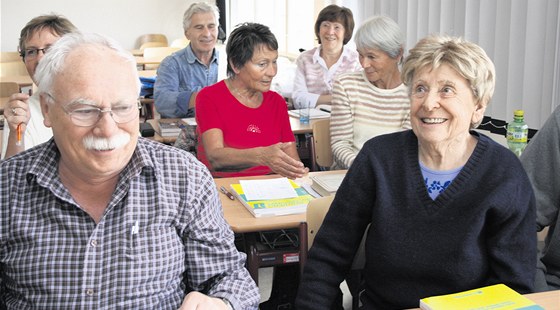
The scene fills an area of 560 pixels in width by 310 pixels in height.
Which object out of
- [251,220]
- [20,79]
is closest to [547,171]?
[251,220]

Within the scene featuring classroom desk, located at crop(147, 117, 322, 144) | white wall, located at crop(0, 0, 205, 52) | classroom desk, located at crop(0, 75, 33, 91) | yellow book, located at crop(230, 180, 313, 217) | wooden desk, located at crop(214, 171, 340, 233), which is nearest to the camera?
wooden desk, located at crop(214, 171, 340, 233)

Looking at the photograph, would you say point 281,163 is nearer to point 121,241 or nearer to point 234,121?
point 234,121

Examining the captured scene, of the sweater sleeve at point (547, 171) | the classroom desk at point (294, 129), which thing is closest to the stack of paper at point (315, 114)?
the classroom desk at point (294, 129)

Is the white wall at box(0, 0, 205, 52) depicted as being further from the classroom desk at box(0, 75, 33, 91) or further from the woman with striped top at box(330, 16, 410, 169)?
the woman with striped top at box(330, 16, 410, 169)

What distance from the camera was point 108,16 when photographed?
10.3 metres

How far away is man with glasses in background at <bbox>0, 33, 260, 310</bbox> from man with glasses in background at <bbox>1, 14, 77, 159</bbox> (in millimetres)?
1119

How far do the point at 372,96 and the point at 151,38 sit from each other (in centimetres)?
767

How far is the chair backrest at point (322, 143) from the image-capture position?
11.4 ft

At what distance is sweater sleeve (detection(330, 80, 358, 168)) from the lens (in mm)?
3344

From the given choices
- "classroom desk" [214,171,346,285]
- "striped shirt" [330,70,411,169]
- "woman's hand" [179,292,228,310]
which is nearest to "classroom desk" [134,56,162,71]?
"striped shirt" [330,70,411,169]

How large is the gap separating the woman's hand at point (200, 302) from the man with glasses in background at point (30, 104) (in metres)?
1.49

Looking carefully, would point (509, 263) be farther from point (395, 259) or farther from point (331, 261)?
point (331, 261)

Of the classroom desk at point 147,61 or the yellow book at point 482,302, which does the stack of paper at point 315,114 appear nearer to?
the yellow book at point 482,302

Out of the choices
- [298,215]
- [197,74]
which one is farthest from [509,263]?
[197,74]
